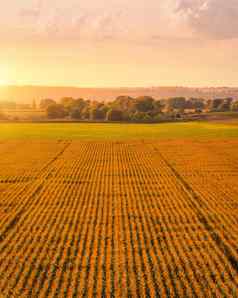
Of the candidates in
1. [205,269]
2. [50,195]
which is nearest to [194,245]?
[205,269]

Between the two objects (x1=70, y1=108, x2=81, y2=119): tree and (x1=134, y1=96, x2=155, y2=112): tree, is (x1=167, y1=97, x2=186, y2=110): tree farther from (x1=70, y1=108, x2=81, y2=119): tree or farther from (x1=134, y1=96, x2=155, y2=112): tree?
(x1=70, y1=108, x2=81, y2=119): tree

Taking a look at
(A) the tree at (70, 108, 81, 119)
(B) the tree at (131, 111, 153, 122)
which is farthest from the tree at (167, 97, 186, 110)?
(B) the tree at (131, 111, 153, 122)

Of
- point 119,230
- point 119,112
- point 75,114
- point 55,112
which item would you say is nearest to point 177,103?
point 75,114

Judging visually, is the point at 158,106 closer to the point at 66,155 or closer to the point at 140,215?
the point at 66,155

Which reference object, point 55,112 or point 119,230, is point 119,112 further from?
point 119,230

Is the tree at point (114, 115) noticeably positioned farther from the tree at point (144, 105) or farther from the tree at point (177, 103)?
the tree at point (177, 103)
